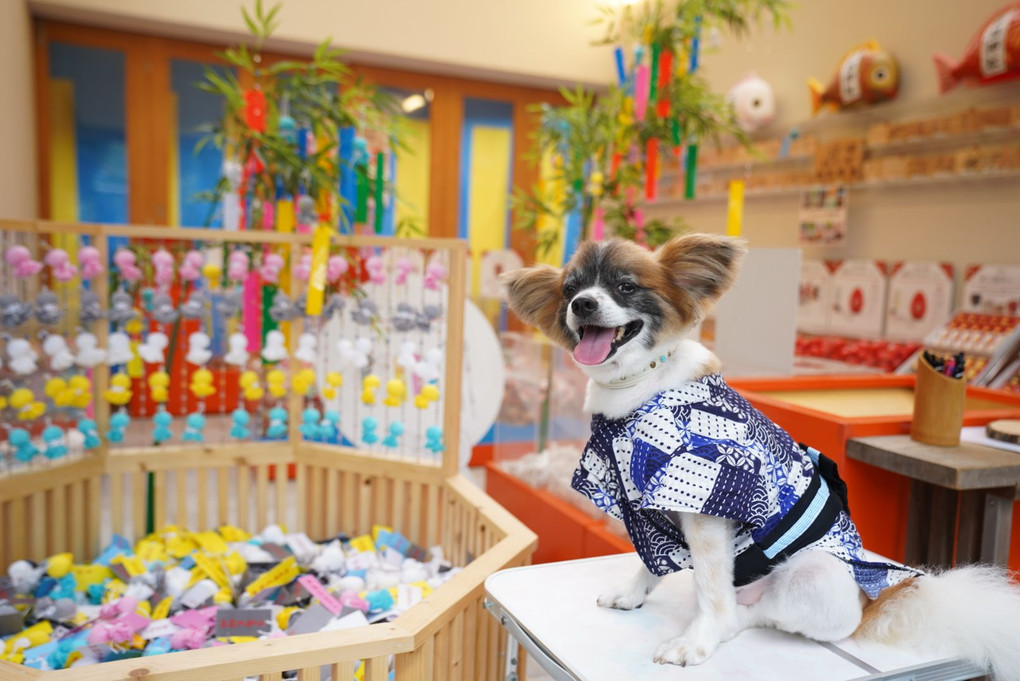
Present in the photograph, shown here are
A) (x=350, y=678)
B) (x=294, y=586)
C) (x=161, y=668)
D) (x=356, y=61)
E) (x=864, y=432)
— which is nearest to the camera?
(x=161, y=668)

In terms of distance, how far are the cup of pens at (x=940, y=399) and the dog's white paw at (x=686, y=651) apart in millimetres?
1017

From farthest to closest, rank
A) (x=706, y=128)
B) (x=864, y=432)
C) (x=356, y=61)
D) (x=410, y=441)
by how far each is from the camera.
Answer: (x=356, y=61), (x=706, y=128), (x=410, y=441), (x=864, y=432)

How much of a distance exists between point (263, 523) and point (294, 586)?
21.7 inches

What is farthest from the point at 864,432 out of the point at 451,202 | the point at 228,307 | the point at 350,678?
the point at 451,202

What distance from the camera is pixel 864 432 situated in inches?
73.5

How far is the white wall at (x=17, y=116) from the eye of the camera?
13.0 feet

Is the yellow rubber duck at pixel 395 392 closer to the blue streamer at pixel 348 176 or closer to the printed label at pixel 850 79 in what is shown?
the blue streamer at pixel 348 176

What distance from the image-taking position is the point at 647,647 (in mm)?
1200

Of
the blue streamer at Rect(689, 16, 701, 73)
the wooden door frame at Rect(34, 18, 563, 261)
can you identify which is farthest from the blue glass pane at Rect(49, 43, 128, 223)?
the blue streamer at Rect(689, 16, 701, 73)

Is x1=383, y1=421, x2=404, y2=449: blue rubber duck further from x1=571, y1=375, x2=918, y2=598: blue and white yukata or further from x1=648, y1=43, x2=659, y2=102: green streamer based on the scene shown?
x1=648, y1=43, x2=659, y2=102: green streamer

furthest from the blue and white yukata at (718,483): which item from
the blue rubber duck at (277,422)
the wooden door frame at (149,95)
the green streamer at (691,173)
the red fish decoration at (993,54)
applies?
the wooden door frame at (149,95)

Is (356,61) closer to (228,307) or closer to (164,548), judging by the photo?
(228,307)

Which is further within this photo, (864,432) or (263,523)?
(263,523)

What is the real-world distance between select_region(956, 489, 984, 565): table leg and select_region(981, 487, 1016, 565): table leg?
35 mm
